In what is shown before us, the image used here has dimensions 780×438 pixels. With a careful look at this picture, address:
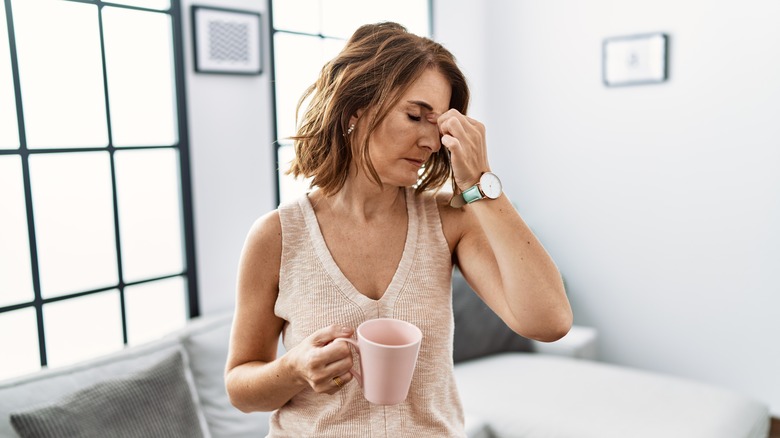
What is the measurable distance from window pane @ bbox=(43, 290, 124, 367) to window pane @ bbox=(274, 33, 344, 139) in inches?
36.6

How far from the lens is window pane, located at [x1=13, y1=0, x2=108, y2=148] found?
1.81 meters

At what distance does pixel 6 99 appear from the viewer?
5.83ft

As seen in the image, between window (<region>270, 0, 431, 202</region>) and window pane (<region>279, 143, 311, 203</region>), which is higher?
window (<region>270, 0, 431, 202</region>)

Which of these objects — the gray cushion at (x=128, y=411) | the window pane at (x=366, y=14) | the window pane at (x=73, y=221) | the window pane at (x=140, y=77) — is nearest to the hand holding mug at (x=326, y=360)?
the gray cushion at (x=128, y=411)

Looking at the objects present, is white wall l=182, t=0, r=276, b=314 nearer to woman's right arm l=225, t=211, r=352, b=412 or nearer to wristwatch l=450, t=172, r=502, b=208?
woman's right arm l=225, t=211, r=352, b=412

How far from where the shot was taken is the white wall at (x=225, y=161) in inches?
85.9

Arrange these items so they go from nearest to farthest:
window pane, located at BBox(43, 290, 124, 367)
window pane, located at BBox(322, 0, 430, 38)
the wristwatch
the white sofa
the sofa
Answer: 1. the wristwatch
2. the sofa
3. the white sofa
4. window pane, located at BBox(43, 290, 124, 367)
5. window pane, located at BBox(322, 0, 430, 38)

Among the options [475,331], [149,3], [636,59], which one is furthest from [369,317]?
[636,59]

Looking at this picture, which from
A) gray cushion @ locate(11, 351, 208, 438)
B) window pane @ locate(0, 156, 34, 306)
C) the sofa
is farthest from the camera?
window pane @ locate(0, 156, 34, 306)

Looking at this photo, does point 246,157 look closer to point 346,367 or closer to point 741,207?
point 346,367

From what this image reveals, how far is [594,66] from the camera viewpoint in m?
3.13

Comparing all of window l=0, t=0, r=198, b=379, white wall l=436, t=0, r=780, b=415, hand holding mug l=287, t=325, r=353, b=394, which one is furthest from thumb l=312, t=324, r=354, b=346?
white wall l=436, t=0, r=780, b=415

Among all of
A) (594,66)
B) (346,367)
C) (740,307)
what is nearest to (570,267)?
(740,307)

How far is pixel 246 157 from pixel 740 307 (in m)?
2.26
